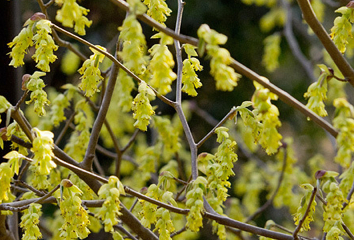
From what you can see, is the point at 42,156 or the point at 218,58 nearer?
the point at 218,58

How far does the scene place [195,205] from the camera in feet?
4.30

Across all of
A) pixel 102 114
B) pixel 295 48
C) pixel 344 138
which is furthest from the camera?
pixel 295 48

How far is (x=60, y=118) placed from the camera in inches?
85.6

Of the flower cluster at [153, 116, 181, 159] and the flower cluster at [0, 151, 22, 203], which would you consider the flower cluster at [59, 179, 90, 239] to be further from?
the flower cluster at [153, 116, 181, 159]

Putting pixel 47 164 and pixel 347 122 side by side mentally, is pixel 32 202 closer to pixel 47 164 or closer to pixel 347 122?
pixel 47 164

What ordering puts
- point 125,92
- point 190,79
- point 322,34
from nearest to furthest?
point 322,34
point 190,79
point 125,92

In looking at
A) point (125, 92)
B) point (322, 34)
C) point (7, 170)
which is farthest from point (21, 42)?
point (322, 34)

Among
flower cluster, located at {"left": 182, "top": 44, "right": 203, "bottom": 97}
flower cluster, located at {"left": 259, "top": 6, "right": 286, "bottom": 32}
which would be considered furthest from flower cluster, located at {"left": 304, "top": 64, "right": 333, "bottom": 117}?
flower cluster, located at {"left": 259, "top": 6, "right": 286, "bottom": 32}

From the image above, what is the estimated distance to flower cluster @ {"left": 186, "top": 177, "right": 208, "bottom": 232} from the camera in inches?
51.0

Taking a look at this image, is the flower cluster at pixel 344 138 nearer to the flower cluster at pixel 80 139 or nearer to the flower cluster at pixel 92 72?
the flower cluster at pixel 92 72

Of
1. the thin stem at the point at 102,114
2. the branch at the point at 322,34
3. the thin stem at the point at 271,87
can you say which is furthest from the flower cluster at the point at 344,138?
the thin stem at the point at 102,114

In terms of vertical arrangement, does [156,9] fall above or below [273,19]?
below

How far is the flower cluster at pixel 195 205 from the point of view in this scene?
1295 mm

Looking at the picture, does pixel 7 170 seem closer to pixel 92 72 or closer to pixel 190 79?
pixel 92 72
